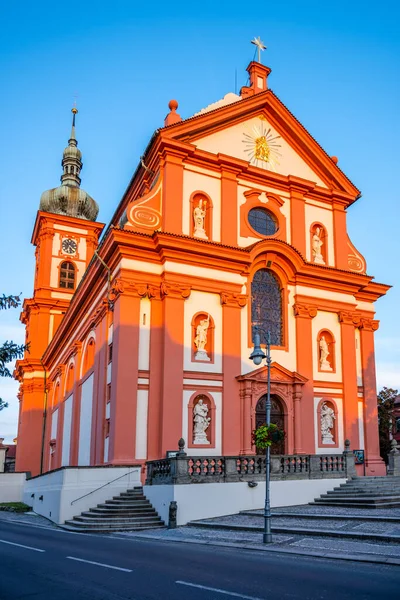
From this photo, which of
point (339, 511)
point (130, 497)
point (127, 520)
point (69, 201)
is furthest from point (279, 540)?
point (69, 201)

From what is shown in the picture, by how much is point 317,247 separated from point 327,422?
8370mm

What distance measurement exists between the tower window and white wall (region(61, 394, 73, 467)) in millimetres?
12282

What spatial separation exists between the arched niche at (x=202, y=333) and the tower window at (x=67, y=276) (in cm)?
2496

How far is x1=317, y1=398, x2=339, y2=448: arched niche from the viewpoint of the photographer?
85.9ft

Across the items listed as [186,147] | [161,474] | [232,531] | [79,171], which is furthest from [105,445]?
[79,171]

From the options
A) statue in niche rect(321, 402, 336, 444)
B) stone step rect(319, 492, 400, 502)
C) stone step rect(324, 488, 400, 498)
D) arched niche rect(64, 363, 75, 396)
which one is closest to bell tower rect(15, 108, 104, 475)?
arched niche rect(64, 363, 75, 396)

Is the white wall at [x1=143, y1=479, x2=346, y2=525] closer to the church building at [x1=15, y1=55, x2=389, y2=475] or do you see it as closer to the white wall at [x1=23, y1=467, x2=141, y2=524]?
the white wall at [x1=23, y1=467, x2=141, y2=524]

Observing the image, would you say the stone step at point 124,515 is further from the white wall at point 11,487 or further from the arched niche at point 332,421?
the white wall at point 11,487

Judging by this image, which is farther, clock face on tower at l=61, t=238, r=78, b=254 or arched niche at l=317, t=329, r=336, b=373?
clock face on tower at l=61, t=238, r=78, b=254

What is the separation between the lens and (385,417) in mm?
37344

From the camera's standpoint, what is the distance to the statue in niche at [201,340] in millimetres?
24203

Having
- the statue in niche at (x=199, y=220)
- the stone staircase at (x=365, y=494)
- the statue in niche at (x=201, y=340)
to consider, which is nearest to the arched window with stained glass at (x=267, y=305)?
the statue in niche at (x=201, y=340)

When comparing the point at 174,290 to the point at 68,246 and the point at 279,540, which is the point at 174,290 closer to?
the point at 279,540

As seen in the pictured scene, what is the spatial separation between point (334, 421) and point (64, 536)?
46.4ft
